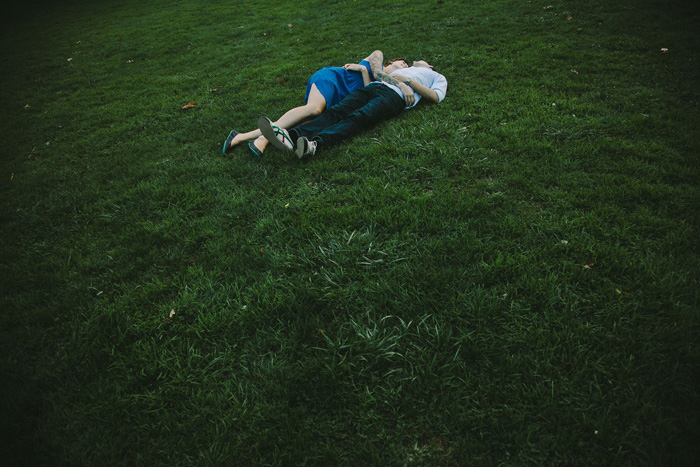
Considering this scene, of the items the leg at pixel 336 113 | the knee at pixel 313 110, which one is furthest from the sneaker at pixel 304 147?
the knee at pixel 313 110

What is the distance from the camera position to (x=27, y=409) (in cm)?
167

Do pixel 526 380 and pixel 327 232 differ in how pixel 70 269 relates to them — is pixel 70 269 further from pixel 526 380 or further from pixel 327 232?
pixel 526 380

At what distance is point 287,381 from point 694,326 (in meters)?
2.20

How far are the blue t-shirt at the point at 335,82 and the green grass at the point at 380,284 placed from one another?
71 centimetres

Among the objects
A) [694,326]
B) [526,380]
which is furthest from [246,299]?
[694,326]

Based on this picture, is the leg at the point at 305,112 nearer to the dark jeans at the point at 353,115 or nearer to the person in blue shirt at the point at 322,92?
the person in blue shirt at the point at 322,92

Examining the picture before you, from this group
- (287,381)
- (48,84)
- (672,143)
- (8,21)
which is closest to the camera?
(287,381)

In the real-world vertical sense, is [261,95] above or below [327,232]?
above

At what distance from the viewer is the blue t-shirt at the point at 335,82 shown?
13.4ft

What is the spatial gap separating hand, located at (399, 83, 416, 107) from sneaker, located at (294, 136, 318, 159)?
1516 mm

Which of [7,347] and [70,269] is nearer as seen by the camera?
[7,347]

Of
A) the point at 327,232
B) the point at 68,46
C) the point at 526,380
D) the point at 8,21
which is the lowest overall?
the point at 526,380

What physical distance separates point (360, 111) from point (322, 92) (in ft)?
2.32

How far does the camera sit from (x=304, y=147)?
10.7ft
